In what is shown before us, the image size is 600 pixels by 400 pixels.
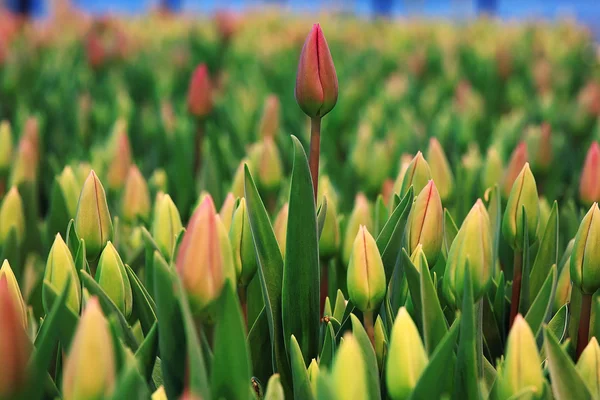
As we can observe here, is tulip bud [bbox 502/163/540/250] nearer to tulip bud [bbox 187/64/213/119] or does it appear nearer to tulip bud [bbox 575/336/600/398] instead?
tulip bud [bbox 575/336/600/398]

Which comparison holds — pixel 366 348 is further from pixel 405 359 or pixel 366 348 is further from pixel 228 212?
pixel 228 212

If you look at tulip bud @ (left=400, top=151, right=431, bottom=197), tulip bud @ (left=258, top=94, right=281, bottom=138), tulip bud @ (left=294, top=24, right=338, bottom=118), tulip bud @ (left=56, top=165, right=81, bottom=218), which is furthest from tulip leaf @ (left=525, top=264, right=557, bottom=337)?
tulip bud @ (left=258, top=94, right=281, bottom=138)

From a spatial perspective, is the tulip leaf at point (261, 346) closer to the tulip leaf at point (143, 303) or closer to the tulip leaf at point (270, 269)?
the tulip leaf at point (270, 269)

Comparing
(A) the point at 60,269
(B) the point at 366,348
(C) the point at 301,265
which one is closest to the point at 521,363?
(B) the point at 366,348

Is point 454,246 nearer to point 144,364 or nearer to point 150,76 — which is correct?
point 144,364

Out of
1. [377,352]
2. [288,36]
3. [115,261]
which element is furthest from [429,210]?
[288,36]

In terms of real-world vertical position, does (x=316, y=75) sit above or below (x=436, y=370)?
above

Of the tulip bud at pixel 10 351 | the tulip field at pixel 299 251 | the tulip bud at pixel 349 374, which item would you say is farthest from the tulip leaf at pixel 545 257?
the tulip bud at pixel 10 351
